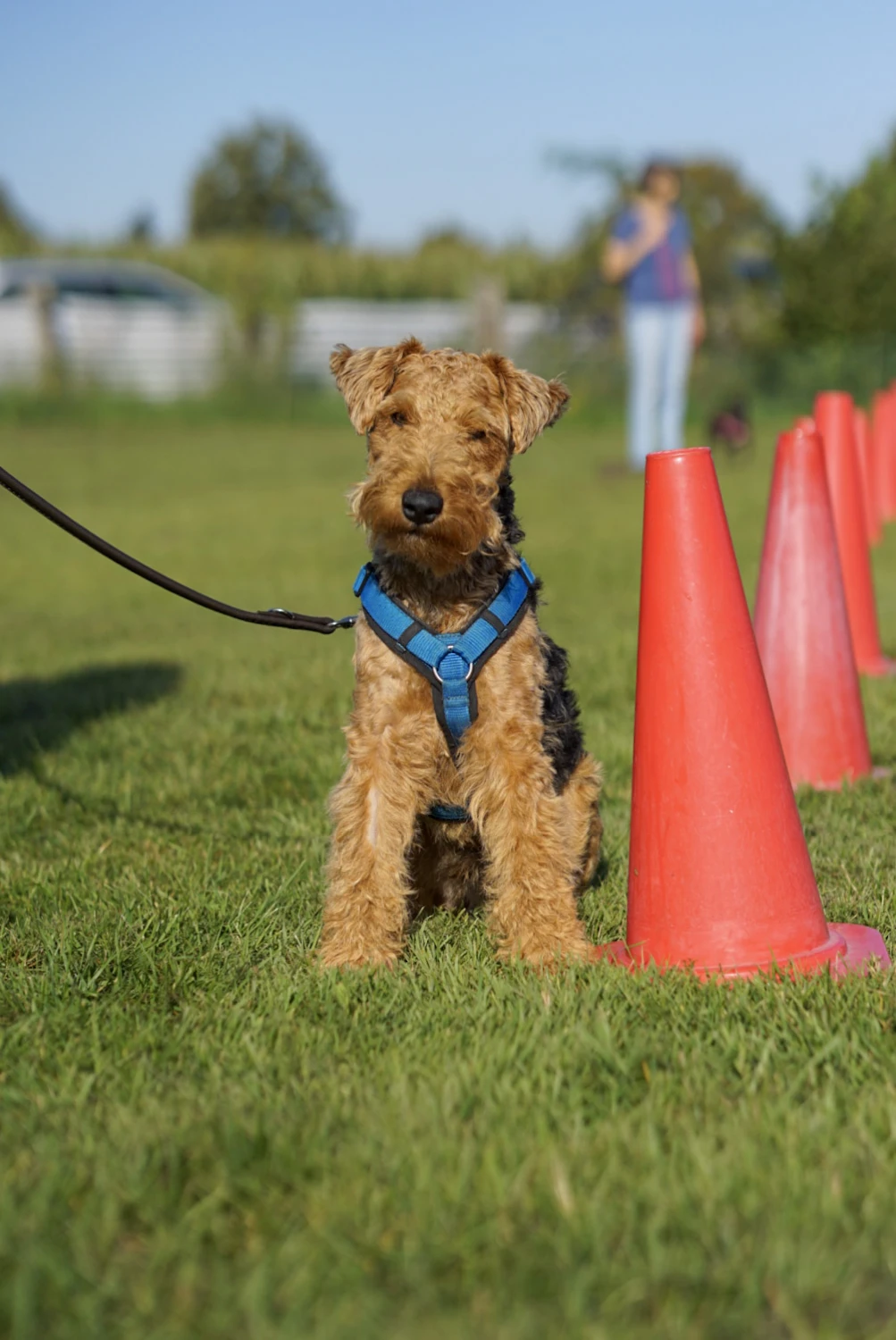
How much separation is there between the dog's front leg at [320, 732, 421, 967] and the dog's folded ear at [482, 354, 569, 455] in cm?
96

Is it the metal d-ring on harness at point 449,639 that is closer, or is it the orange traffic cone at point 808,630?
the metal d-ring on harness at point 449,639

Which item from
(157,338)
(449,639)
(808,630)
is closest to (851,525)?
(808,630)

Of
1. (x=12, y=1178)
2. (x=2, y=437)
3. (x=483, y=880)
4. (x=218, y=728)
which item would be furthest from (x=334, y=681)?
(x=2, y=437)

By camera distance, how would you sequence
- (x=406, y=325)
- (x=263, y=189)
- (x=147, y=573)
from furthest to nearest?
(x=263, y=189) → (x=406, y=325) → (x=147, y=573)

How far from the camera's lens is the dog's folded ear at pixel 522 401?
3918mm

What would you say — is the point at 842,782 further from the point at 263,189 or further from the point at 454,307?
the point at 263,189

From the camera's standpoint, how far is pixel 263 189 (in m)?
97.1

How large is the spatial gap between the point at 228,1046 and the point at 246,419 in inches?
1221

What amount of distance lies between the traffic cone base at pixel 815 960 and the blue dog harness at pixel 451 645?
0.70 m

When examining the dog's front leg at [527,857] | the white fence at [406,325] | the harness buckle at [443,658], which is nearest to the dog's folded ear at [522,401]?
the harness buckle at [443,658]

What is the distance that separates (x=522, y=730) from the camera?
3664 mm

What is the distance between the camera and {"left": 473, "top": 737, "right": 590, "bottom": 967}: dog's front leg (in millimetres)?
3652

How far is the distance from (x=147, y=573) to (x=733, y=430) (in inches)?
777

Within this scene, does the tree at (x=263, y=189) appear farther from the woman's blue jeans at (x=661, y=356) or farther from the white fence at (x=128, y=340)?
the woman's blue jeans at (x=661, y=356)
